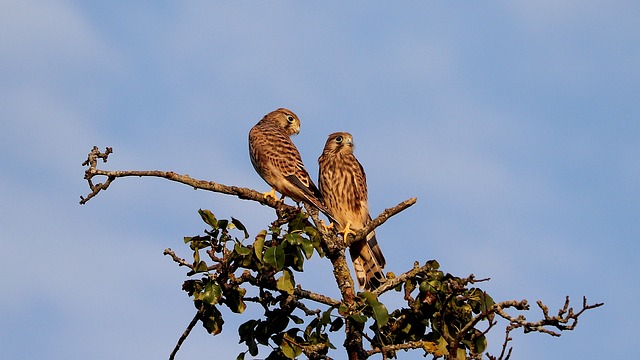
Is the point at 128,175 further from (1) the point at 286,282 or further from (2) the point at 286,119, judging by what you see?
(2) the point at 286,119

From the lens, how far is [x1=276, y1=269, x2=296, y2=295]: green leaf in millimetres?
4910

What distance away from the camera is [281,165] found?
26.1ft

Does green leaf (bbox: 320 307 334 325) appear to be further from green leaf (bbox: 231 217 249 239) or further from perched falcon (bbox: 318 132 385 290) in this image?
perched falcon (bbox: 318 132 385 290)

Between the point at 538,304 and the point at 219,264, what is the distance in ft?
5.54

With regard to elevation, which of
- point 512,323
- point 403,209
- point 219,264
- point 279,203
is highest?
point 279,203

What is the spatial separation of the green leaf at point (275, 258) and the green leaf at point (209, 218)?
34 centimetres

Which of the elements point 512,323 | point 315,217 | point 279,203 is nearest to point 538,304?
point 512,323

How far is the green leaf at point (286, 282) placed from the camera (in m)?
4.91

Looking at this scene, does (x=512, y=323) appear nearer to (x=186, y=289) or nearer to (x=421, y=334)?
(x=421, y=334)

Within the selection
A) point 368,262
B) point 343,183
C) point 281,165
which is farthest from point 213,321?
point 343,183

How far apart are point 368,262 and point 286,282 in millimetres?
2654

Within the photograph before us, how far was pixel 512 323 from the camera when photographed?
4578 millimetres

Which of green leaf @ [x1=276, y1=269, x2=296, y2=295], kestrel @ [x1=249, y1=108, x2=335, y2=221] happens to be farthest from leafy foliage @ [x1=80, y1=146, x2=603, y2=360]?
kestrel @ [x1=249, y1=108, x2=335, y2=221]

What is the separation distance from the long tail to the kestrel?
1.16ft
